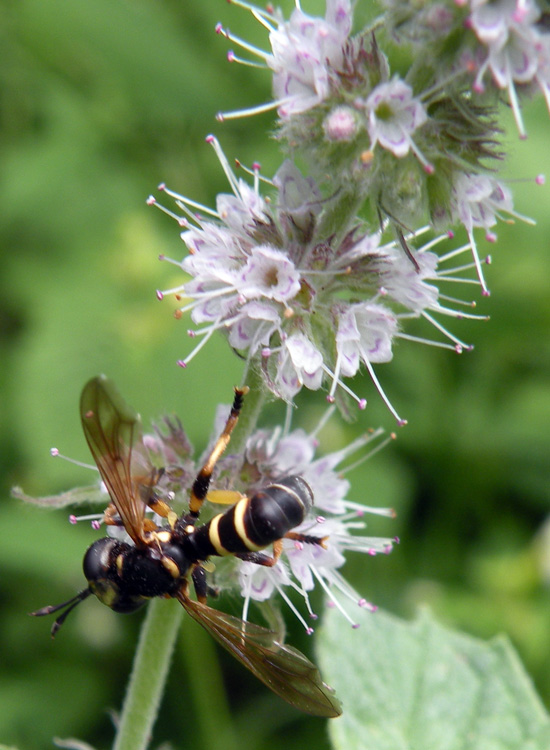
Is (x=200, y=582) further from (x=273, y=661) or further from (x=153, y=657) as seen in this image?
(x=273, y=661)

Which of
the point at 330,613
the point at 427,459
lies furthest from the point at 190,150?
the point at 330,613

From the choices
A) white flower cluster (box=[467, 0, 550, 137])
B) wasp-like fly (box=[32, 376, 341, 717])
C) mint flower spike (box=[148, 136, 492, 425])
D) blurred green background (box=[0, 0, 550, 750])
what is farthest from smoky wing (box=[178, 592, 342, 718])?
blurred green background (box=[0, 0, 550, 750])

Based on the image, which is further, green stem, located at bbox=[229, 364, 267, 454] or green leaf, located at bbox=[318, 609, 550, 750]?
green leaf, located at bbox=[318, 609, 550, 750]

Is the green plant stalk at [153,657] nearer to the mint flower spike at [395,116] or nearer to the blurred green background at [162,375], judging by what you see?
the mint flower spike at [395,116]

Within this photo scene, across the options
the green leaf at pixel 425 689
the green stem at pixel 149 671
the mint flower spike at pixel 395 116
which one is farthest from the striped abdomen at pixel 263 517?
the mint flower spike at pixel 395 116

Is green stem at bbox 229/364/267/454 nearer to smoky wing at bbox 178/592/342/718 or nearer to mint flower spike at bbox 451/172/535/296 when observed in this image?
smoky wing at bbox 178/592/342/718

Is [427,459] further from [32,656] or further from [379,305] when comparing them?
[379,305]
